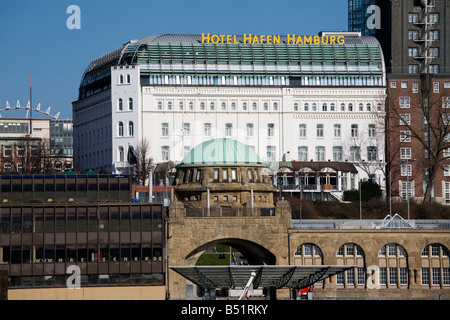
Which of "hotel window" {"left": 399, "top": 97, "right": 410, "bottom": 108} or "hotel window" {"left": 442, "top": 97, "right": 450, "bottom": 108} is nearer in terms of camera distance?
"hotel window" {"left": 442, "top": 97, "right": 450, "bottom": 108}

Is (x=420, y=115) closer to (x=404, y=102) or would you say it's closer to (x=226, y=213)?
(x=404, y=102)

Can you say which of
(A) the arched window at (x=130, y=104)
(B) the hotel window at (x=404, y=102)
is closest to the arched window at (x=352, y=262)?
(B) the hotel window at (x=404, y=102)

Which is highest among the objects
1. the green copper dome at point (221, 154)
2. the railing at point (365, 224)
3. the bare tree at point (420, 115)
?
the bare tree at point (420, 115)

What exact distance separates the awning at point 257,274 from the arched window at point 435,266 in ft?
87.9

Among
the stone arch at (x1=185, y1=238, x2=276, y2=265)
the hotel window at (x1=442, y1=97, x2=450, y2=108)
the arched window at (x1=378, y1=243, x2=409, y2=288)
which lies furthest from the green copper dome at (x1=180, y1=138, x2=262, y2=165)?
the hotel window at (x1=442, y1=97, x2=450, y2=108)

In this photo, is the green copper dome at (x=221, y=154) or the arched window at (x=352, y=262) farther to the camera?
the green copper dome at (x=221, y=154)

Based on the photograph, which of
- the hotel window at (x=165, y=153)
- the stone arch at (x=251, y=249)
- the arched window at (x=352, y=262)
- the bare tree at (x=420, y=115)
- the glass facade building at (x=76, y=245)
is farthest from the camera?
the hotel window at (x=165, y=153)

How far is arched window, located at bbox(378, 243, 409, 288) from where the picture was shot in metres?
123

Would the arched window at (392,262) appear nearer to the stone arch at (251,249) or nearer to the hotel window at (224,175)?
the stone arch at (251,249)

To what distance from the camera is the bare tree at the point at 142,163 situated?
7244 inches

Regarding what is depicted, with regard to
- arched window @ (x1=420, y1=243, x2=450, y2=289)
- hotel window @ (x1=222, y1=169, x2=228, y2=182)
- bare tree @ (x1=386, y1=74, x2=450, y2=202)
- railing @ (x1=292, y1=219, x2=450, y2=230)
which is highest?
bare tree @ (x1=386, y1=74, x2=450, y2=202)

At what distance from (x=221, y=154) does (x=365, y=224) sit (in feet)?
64.6

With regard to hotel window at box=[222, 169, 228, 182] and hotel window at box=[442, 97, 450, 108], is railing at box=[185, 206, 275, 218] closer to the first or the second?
hotel window at box=[222, 169, 228, 182]

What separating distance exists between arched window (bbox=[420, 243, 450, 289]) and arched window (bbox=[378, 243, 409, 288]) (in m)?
1.86
